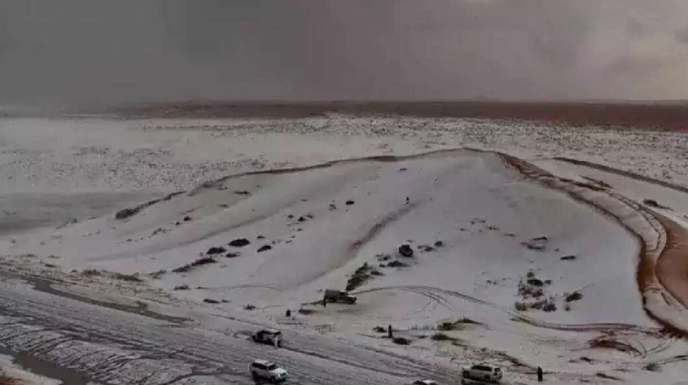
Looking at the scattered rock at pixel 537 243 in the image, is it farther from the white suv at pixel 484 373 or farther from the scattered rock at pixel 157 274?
the scattered rock at pixel 157 274

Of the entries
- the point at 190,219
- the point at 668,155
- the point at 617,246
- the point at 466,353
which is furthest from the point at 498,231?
the point at 668,155

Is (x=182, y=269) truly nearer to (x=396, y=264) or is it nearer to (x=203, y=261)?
(x=203, y=261)

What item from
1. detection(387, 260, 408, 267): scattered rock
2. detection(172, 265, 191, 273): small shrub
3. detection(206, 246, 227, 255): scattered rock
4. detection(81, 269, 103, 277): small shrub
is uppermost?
detection(387, 260, 408, 267): scattered rock

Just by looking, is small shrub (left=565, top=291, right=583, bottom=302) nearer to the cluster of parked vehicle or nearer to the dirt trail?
the dirt trail

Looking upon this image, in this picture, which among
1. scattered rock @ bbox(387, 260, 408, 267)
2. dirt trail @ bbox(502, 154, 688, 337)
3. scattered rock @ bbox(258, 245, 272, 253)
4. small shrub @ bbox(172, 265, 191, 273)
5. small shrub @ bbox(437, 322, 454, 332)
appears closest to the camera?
dirt trail @ bbox(502, 154, 688, 337)

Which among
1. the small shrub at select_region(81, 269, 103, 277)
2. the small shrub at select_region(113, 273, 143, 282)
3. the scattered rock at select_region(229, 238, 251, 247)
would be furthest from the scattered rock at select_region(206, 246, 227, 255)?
the small shrub at select_region(81, 269, 103, 277)

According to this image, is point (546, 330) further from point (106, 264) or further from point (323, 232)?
point (106, 264)
